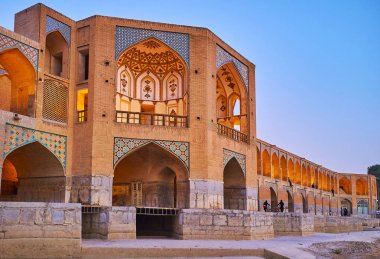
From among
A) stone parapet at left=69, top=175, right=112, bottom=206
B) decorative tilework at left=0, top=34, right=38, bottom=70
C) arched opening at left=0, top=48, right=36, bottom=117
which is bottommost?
stone parapet at left=69, top=175, right=112, bottom=206

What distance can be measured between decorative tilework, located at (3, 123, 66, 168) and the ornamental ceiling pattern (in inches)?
178

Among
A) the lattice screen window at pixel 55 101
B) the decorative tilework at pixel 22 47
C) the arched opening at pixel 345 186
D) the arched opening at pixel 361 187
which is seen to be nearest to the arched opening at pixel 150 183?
the lattice screen window at pixel 55 101

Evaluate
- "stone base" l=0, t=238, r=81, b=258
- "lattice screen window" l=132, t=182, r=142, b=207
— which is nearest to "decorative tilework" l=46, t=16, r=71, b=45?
"lattice screen window" l=132, t=182, r=142, b=207

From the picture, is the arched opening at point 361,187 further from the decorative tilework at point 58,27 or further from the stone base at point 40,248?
the stone base at point 40,248

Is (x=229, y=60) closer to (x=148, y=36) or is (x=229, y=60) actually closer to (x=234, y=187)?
(x=148, y=36)

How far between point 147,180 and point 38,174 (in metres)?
4.13

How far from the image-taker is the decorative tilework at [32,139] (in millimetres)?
13125

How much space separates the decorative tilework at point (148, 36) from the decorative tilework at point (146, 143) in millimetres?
2844

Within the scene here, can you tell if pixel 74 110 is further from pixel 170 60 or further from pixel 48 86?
pixel 170 60

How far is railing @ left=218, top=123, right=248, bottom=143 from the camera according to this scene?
17453 mm

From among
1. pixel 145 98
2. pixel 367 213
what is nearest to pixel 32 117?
pixel 145 98

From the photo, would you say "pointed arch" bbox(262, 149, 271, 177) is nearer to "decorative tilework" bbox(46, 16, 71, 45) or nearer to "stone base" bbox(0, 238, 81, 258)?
"decorative tilework" bbox(46, 16, 71, 45)

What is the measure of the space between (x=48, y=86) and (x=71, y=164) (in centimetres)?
258

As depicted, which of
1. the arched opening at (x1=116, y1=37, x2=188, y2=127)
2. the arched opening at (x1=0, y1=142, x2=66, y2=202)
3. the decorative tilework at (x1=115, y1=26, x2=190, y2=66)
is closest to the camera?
the arched opening at (x1=0, y1=142, x2=66, y2=202)
